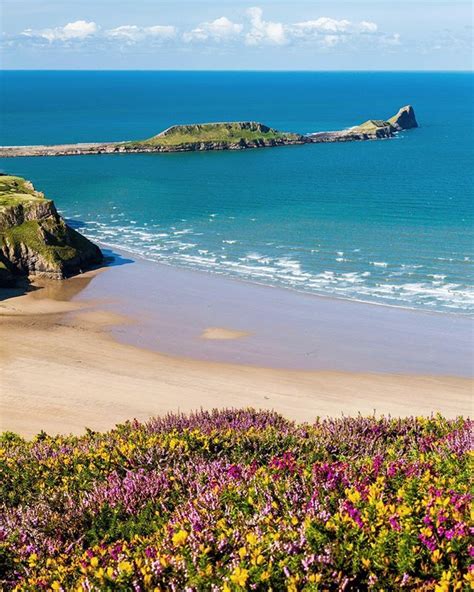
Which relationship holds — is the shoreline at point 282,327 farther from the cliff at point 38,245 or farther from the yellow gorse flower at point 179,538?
the yellow gorse flower at point 179,538

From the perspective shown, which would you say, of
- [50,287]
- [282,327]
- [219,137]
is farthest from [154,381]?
[219,137]

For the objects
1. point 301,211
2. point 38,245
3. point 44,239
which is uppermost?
point 301,211

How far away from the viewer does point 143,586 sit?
21.2ft

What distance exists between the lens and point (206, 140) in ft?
390

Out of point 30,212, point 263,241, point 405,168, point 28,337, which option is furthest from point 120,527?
point 405,168

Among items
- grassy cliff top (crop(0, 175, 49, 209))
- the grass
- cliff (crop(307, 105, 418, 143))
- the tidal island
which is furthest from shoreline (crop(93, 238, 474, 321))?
cliff (crop(307, 105, 418, 143))

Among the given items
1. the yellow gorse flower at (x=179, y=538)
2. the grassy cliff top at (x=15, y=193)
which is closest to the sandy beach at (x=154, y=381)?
the grassy cliff top at (x=15, y=193)

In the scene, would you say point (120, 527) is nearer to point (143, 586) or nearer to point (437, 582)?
point (143, 586)

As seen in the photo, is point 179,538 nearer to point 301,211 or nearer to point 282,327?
point 282,327

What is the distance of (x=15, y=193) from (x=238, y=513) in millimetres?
48631

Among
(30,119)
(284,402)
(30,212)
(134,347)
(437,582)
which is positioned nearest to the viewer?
(437,582)

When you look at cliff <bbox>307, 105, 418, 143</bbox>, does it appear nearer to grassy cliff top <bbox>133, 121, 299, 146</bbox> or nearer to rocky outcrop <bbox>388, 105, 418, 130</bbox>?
rocky outcrop <bbox>388, 105, 418, 130</bbox>

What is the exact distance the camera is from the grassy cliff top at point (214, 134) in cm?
11888

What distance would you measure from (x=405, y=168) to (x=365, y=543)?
88.3 m
